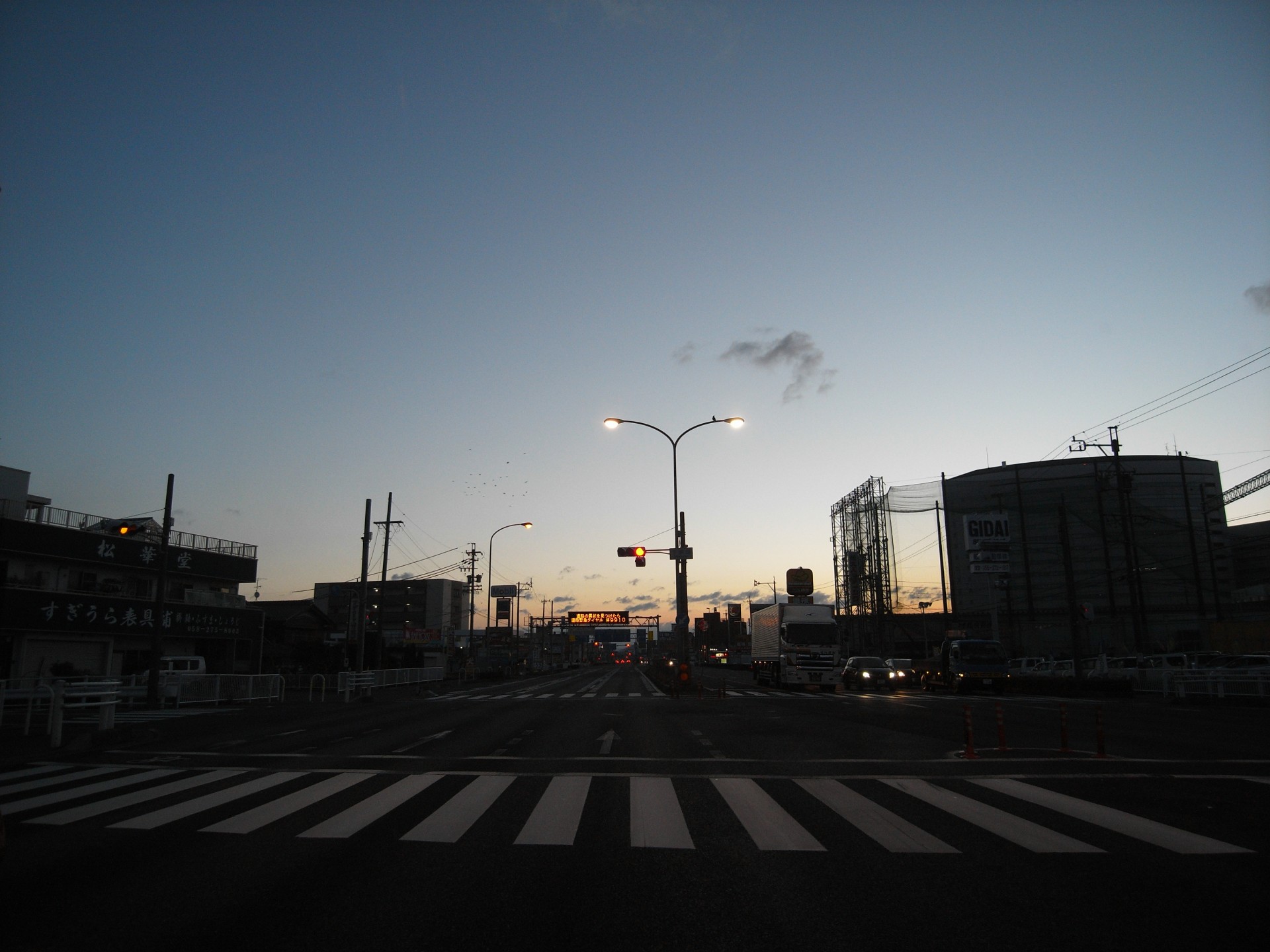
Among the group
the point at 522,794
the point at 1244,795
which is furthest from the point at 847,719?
the point at 522,794

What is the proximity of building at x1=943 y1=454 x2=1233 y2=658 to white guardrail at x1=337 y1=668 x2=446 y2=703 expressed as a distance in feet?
215

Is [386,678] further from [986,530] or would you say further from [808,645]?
[986,530]

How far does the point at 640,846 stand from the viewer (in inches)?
292

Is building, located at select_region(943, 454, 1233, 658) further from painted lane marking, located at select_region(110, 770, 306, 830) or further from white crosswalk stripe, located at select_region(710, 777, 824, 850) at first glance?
painted lane marking, located at select_region(110, 770, 306, 830)

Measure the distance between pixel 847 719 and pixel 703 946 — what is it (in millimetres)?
17030

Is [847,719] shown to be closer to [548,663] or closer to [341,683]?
[341,683]

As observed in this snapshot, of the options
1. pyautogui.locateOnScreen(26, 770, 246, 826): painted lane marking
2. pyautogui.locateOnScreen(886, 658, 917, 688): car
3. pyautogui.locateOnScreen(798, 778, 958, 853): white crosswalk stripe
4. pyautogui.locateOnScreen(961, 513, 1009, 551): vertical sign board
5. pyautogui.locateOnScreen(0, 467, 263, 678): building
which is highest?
pyautogui.locateOnScreen(961, 513, 1009, 551): vertical sign board

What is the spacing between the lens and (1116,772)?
1145cm

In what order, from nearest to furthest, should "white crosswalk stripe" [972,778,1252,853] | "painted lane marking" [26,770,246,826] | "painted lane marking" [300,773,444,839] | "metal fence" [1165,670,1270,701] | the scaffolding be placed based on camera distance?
"white crosswalk stripe" [972,778,1252,853] < "painted lane marking" [300,773,444,839] < "painted lane marking" [26,770,246,826] < "metal fence" [1165,670,1270,701] < the scaffolding

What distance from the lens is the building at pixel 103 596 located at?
42.2 meters

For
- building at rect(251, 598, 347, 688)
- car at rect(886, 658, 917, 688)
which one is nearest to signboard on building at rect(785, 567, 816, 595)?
car at rect(886, 658, 917, 688)

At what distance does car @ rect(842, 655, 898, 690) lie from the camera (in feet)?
134

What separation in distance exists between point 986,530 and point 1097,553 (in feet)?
205

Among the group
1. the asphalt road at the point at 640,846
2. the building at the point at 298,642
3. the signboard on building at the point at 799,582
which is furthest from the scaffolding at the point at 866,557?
the asphalt road at the point at 640,846
